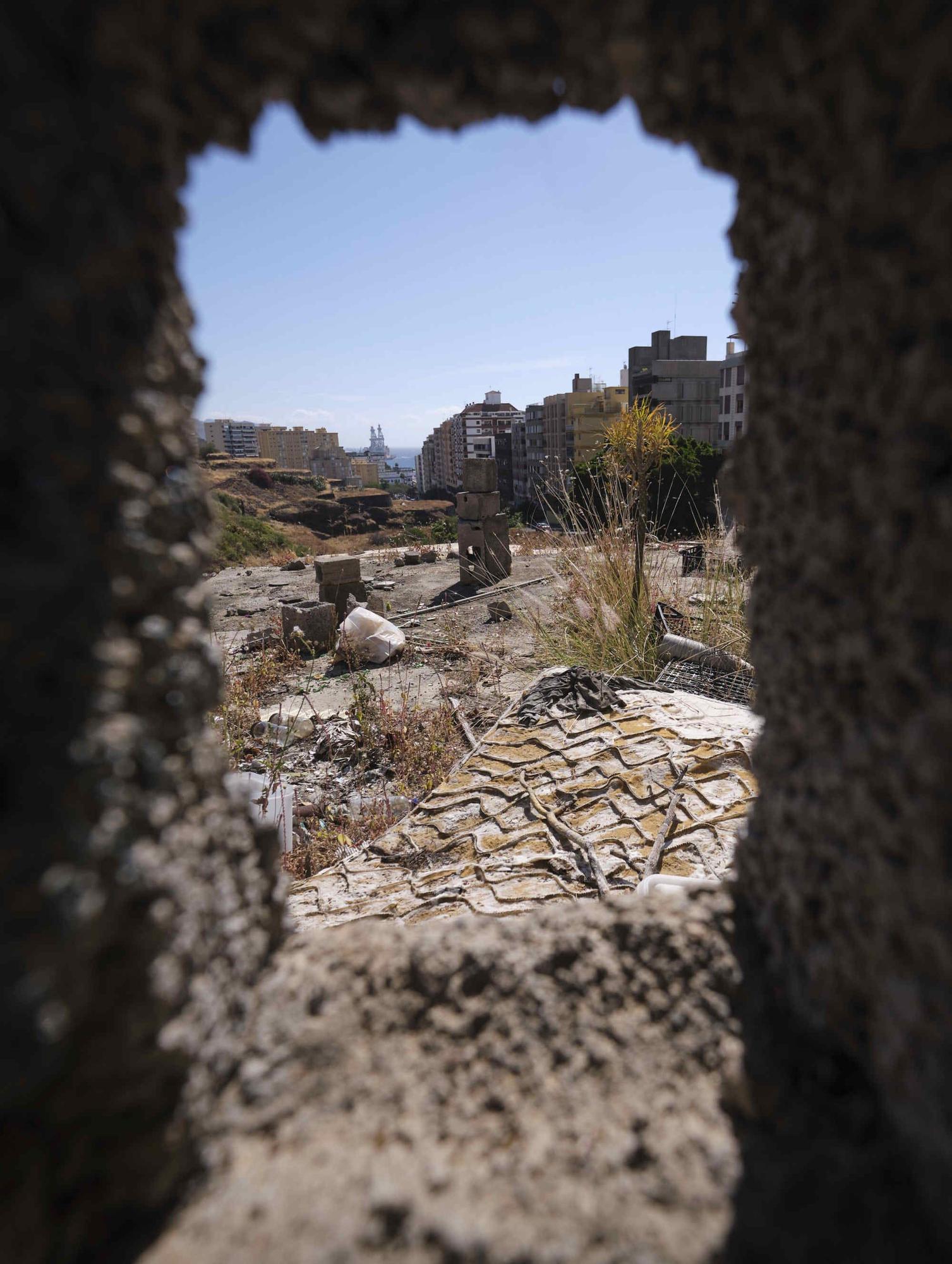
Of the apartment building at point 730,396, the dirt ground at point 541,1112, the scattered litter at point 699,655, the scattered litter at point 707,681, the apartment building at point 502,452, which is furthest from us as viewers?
the apartment building at point 502,452

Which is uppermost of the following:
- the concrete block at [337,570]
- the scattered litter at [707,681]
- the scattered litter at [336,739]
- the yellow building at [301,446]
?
the yellow building at [301,446]

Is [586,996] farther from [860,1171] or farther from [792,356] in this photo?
[792,356]

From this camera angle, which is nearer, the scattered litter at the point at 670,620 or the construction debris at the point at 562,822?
the construction debris at the point at 562,822

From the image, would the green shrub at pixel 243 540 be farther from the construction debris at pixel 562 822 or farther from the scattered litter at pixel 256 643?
the construction debris at pixel 562 822

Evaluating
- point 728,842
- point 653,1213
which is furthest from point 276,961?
point 728,842

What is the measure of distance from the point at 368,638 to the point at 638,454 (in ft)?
8.22

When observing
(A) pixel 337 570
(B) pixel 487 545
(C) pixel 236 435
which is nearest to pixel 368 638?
(A) pixel 337 570

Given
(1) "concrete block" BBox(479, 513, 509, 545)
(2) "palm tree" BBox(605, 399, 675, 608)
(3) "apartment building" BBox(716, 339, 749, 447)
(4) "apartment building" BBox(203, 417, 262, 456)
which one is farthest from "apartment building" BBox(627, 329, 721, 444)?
(4) "apartment building" BBox(203, 417, 262, 456)

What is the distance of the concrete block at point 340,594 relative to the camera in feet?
21.8

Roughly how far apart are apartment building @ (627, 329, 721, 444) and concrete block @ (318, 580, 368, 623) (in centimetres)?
2567

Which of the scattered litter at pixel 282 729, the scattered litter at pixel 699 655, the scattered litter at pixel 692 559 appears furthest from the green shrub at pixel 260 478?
the scattered litter at pixel 699 655

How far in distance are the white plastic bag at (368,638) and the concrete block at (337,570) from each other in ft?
4.14

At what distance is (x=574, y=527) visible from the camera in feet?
14.8

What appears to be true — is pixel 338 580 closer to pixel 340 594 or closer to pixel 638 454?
pixel 340 594
